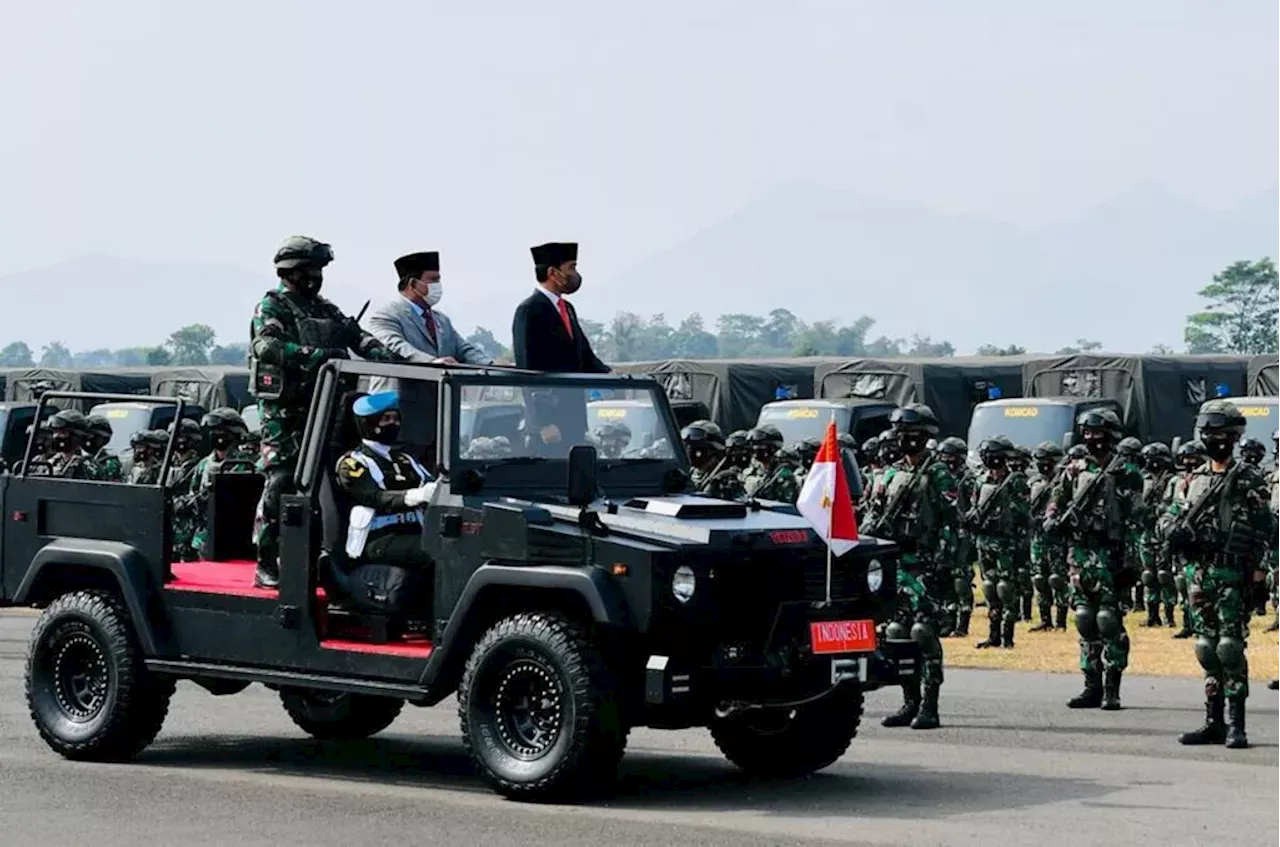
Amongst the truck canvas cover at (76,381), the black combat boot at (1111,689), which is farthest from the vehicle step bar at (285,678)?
the truck canvas cover at (76,381)

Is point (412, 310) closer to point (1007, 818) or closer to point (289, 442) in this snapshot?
point (289, 442)

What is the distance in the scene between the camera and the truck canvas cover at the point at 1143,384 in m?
34.6

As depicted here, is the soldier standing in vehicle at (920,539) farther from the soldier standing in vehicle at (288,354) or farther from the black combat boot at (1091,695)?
the soldier standing in vehicle at (288,354)

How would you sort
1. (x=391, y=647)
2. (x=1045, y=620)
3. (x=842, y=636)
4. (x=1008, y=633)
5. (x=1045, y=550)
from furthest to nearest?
(x=1045, y=620), (x=1045, y=550), (x=1008, y=633), (x=391, y=647), (x=842, y=636)

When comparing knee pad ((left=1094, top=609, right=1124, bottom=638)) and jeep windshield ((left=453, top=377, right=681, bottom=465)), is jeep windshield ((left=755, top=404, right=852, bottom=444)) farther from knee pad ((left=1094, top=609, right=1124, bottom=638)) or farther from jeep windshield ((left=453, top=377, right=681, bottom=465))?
jeep windshield ((left=453, top=377, right=681, bottom=465))

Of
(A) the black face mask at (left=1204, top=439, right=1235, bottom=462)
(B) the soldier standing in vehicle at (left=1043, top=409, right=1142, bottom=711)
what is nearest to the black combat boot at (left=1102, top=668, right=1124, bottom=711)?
(B) the soldier standing in vehicle at (left=1043, top=409, right=1142, bottom=711)

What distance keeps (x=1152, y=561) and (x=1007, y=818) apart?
13540 millimetres

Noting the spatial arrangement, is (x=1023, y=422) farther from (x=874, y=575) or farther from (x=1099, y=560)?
(x=874, y=575)

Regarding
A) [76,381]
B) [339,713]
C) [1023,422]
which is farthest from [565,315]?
[76,381]

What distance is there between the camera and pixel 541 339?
42.3 ft

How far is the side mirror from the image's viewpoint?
11094 mm

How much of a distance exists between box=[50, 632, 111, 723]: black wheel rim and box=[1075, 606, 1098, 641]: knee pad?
21.9 ft

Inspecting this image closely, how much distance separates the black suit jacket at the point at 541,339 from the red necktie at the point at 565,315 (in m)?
0.03

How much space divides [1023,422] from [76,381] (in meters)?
18.1
